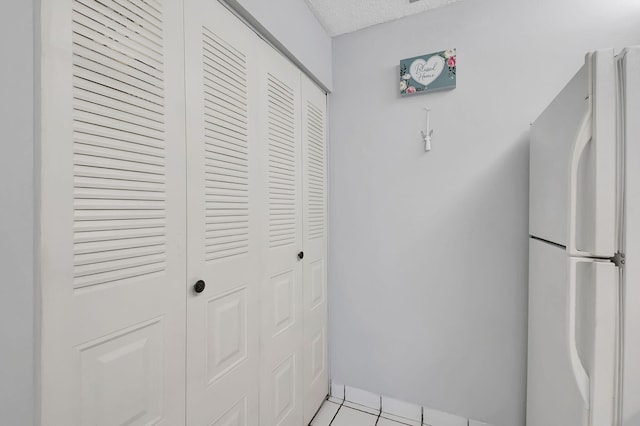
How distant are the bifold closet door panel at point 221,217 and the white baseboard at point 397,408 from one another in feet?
2.73

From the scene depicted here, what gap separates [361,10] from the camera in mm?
1590

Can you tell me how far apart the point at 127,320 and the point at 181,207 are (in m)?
0.33

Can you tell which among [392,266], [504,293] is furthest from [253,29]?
[504,293]

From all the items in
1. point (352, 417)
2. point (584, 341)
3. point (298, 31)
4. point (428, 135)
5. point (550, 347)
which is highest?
point (298, 31)

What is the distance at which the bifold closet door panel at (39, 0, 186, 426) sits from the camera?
22.8 inches

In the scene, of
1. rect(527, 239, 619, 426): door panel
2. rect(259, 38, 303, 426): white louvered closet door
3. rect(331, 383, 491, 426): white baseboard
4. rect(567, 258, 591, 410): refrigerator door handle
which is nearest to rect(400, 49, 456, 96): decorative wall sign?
rect(259, 38, 303, 426): white louvered closet door

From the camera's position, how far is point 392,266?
171 cm

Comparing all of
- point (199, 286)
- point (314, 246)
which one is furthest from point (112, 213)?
point (314, 246)

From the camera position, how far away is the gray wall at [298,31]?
118cm

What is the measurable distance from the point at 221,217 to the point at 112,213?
36 centimetres

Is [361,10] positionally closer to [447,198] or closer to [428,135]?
[428,135]

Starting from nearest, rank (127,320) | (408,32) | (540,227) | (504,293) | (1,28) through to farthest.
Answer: (1,28) < (127,320) < (540,227) < (504,293) < (408,32)

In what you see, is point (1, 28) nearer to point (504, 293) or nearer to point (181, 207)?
point (181, 207)

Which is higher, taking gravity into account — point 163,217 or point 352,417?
point 163,217
